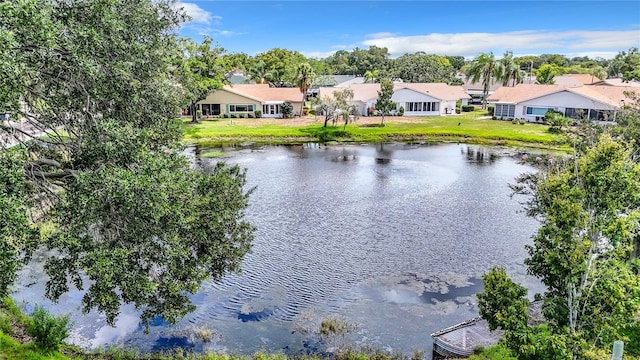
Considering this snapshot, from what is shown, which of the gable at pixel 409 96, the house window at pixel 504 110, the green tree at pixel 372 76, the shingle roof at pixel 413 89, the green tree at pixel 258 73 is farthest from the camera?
the green tree at pixel 372 76

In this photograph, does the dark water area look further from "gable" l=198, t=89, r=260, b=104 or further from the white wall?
the white wall

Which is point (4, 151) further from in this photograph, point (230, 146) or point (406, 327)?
point (230, 146)

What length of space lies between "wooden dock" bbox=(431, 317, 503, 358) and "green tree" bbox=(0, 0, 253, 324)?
815cm

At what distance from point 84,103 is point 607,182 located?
12266 millimetres

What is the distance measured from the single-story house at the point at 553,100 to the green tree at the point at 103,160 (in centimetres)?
5807

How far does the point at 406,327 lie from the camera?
17.7 meters

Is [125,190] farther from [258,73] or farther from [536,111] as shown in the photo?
[258,73]

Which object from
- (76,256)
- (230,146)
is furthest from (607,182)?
(230,146)

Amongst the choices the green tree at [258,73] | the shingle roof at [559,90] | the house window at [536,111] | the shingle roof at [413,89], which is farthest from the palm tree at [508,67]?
the green tree at [258,73]

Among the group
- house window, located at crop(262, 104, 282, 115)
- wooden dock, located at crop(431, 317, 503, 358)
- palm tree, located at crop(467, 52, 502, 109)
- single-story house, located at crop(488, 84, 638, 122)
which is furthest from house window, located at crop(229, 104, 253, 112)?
wooden dock, located at crop(431, 317, 503, 358)

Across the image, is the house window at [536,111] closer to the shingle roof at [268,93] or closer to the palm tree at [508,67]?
the palm tree at [508,67]

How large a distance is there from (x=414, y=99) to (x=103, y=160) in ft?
221

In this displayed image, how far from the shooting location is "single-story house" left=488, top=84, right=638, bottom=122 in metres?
60.6

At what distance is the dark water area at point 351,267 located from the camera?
17.1 m
